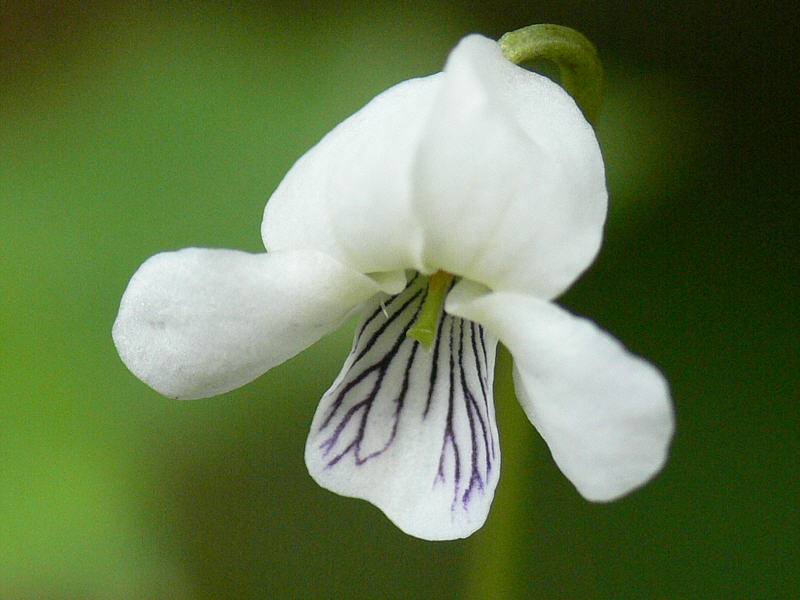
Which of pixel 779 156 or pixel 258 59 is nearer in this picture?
pixel 779 156

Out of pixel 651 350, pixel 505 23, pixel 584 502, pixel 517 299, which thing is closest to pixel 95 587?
pixel 584 502

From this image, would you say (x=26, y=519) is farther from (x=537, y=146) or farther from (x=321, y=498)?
(x=537, y=146)

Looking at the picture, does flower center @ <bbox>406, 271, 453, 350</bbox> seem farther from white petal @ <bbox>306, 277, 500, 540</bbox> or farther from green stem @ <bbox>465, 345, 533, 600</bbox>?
green stem @ <bbox>465, 345, 533, 600</bbox>

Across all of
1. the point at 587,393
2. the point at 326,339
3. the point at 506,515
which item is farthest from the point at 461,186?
the point at 326,339

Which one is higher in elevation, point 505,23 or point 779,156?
point 505,23

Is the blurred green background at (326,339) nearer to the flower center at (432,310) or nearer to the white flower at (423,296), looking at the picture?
the white flower at (423,296)

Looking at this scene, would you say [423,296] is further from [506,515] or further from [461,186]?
[506,515]
